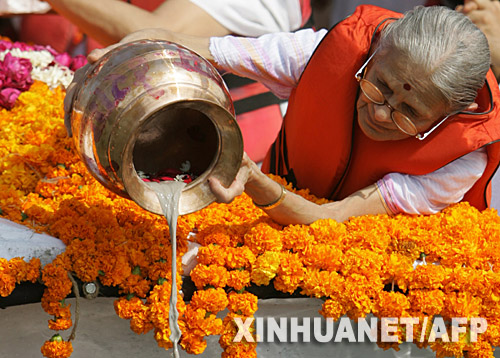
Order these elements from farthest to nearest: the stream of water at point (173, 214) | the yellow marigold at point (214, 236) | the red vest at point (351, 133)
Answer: the red vest at point (351, 133), the yellow marigold at point (214, 236), the stream of water at point (173, 214)

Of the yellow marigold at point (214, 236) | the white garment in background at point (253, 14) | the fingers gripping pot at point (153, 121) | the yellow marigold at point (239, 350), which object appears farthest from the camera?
the white garment in background at point (253, 14)

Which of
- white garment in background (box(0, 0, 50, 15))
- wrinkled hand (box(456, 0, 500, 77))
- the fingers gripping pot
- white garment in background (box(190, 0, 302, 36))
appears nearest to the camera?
the fingers gripping pot

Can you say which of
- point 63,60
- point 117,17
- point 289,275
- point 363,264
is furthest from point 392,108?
point 63,60

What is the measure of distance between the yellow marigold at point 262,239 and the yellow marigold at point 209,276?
0.12 meters

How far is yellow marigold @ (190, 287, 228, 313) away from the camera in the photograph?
163 cm

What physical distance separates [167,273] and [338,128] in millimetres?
749

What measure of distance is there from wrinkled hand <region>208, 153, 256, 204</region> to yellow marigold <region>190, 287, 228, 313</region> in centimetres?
25

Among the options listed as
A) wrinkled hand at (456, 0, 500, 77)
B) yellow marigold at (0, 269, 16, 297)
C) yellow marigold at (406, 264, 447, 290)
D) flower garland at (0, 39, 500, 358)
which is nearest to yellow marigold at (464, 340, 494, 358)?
flower garland at (0, 39, 500, 358)

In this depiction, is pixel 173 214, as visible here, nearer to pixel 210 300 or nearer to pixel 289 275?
pixel 210 300

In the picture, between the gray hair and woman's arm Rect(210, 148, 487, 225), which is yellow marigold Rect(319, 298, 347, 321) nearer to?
woman's arm Rect(210, 148, 487, 225)

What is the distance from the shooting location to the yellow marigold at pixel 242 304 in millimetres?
1654

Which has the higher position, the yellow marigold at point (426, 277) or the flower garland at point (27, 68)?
the yellow marigold at point (426, 277)

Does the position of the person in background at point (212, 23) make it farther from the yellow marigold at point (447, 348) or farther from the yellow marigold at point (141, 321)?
the yellow marigold at point (447, 348)

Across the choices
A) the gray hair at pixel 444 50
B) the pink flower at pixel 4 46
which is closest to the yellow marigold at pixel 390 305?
the gray hair at pixel 444 50
